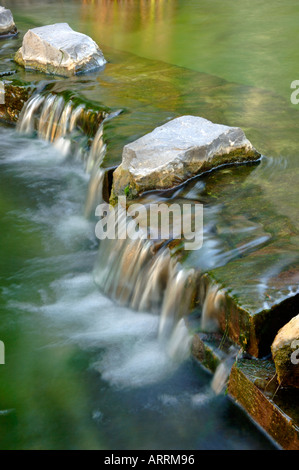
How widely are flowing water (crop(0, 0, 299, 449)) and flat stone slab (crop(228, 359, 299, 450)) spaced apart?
10cm

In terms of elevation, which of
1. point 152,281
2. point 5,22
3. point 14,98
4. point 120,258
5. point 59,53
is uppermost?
point 59,53

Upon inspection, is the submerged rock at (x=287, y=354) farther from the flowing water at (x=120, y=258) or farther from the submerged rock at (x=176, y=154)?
the submerged rock at (x=176, y=154)

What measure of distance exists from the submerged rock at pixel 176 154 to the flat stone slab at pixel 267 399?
2079 millimetres

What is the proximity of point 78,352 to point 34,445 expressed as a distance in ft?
2.74

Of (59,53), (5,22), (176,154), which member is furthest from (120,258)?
(5,22)

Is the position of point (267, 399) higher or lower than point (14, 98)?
A: higher

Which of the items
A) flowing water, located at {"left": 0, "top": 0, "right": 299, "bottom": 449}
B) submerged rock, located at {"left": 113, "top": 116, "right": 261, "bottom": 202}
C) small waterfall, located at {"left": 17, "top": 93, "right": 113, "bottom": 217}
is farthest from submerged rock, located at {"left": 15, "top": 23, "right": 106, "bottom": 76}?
submerged rock, located at {"left": 113, "top": 116, "right": 261, "bottom": 202}

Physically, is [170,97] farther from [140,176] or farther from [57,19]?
[57,19]

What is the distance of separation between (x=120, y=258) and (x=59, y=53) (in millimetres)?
4862

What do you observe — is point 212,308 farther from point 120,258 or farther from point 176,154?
point 176,154

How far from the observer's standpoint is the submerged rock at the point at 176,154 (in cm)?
510

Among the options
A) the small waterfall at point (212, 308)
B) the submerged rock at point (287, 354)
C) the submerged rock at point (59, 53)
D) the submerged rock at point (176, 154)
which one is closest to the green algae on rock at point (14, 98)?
the submerged rock at point (59, 53)

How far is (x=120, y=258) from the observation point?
482 cm

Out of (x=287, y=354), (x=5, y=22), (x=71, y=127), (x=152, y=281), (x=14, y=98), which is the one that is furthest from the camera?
(x=5, y=22)
